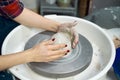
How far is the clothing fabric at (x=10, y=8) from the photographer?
136cm

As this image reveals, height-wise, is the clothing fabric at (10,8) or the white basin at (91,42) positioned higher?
the clothing fabric at (10,8)

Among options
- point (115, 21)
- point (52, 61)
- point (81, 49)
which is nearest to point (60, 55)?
point (52, 61)

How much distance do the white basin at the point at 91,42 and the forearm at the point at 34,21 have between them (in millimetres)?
41

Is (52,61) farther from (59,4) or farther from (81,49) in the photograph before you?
(59,4)

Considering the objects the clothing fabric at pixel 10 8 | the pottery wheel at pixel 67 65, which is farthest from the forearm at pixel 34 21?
the pottery wheel at pixel 67 65

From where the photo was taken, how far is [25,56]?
113 centimetres

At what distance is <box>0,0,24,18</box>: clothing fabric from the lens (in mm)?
1356

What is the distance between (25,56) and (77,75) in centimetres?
30

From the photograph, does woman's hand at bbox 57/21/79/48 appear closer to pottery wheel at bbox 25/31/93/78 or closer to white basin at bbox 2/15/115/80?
pottery wheel at bbox 25/31/93/78

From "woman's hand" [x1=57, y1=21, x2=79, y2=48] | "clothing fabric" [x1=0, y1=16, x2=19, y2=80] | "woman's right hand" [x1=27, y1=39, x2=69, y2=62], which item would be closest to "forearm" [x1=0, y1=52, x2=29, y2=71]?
"woman's right hand" [x1=27, y1=39, x2=69, y2=62]

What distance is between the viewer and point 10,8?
4.51 feet

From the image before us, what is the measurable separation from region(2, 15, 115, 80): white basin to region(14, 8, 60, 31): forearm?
0.13 feet

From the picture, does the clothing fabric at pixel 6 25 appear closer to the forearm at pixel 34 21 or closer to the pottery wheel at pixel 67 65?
the forearm at pixel 34 21

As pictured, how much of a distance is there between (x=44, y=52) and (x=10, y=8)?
41 cm
